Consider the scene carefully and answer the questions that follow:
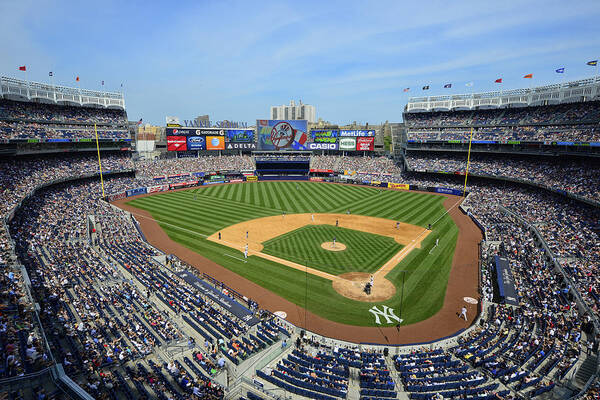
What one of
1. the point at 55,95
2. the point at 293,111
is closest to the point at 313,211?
the point at 55,95

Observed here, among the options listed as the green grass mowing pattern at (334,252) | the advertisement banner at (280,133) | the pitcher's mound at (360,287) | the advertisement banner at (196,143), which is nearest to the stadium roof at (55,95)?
the advertisement banner at (196,143)

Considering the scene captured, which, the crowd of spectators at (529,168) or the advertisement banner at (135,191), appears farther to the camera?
the advertisement banner at (135,191)

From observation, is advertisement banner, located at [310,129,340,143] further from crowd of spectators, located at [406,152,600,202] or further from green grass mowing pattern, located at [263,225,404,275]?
green grass mowing pattern, located at [263,225,404,275]

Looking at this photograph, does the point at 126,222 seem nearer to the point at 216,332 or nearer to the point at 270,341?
the point at 216,332

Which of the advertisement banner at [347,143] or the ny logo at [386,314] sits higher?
the advertisement banner at [347,143]

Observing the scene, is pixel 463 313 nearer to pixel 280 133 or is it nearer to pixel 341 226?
pixel 341 226

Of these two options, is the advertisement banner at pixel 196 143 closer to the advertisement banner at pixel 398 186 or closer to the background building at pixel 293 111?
the advertisement banner at pixel 398 186

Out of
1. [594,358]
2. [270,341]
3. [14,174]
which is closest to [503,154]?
[594,358]
